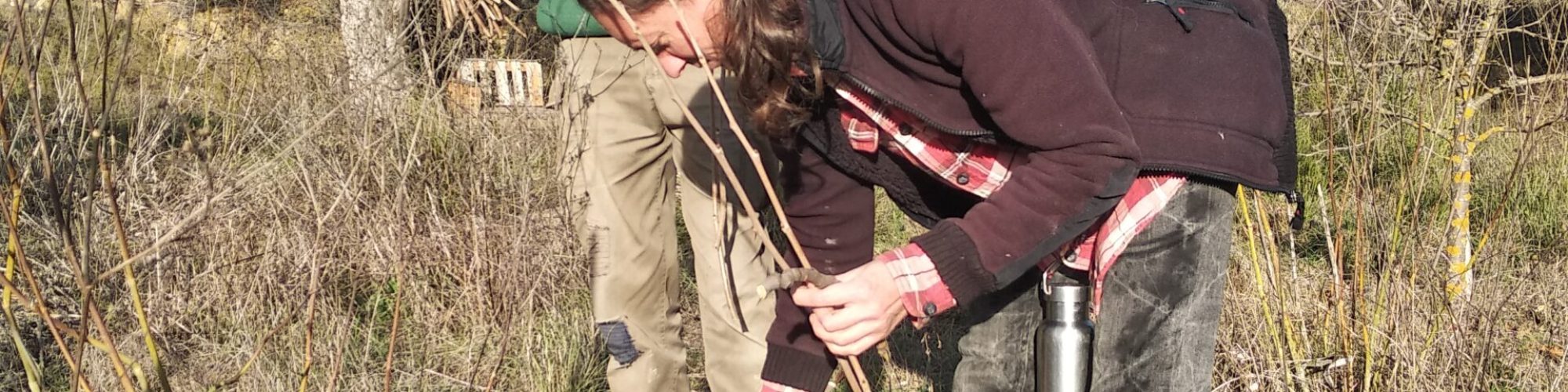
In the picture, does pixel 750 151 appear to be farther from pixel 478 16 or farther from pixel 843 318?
pixel 478 16

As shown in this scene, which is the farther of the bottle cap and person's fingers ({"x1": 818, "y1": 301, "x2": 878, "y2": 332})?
the bottle cap

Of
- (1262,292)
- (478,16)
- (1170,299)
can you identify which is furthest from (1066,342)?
(478,16)

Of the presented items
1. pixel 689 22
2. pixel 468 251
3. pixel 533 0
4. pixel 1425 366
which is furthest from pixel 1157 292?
pixel 533 0

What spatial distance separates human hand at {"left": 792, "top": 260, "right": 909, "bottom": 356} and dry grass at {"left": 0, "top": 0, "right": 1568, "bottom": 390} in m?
1.10

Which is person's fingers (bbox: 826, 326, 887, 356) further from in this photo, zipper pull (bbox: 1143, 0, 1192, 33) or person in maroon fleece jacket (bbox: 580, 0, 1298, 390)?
zipper pull (bbox: 1143, 0, 1192, 33)

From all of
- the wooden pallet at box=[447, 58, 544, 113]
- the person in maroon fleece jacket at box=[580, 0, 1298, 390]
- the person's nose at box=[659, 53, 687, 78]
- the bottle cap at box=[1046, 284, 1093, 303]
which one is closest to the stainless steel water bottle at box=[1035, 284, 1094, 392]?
the bottle cap at box=[1046, 284, 1093, 303]

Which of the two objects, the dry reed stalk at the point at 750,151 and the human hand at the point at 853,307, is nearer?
the dry reed stalk at the point at 750,151

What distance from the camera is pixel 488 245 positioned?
358cm

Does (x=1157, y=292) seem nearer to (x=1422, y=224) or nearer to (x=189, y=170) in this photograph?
(x=1422, y=224)

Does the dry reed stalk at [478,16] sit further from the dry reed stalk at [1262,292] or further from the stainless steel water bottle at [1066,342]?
the stainless steel water bottle at [1066,342]

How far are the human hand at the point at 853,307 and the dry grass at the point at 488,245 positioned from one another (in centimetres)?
110

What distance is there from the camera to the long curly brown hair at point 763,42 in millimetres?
1368

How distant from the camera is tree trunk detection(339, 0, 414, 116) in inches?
144

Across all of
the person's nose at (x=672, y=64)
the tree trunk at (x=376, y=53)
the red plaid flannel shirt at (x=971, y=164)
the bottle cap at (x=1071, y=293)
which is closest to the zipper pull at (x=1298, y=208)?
the red plaid flannel shirt at (x=971, y=164)
